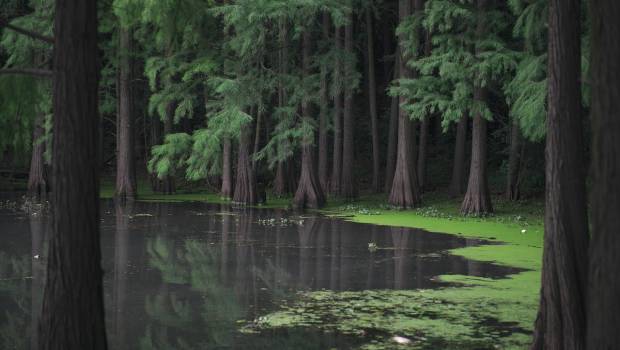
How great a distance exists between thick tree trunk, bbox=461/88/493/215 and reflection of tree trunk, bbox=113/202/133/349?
32.7 feet

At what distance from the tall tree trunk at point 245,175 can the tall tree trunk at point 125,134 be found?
501 centimetres

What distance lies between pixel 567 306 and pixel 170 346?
3.97 meters

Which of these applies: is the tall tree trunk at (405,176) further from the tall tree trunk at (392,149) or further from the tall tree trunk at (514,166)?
the tall tree trunk at (392,149)

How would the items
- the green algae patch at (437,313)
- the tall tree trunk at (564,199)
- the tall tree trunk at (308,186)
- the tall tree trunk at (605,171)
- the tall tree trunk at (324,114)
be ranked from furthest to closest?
the tall tree trunk at (324,114) → the tall tree trunk at (308,186) → the green algae patch at (437,313) → the tall tree trunk at (564,199) → the tall tree trunk at (605,171)

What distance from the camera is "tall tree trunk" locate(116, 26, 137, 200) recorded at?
3331 centimetres

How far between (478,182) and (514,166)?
2656mm

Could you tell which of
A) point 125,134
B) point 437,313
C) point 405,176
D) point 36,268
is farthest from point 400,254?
point 125,134

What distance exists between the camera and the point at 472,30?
2489 centimetres

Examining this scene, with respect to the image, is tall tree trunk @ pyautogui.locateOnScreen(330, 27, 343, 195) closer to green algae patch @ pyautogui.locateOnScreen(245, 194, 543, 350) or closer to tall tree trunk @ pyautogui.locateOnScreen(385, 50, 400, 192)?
tall tree trunk @ pyautogui.locateOnScreen(385, 50, 400, 192)

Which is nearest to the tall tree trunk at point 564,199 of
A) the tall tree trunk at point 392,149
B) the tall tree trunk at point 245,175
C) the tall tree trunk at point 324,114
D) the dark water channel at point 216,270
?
the dark water channel at point 216,270

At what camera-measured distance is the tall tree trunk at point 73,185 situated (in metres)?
6.62

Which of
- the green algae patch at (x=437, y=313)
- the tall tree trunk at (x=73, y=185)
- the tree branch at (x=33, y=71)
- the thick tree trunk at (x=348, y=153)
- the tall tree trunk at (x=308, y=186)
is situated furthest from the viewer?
the thick tree trunk at (x=348, y=153)

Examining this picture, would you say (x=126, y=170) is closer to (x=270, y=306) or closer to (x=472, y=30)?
(x=472, y=30)

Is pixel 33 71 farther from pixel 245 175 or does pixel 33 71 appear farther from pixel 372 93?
pixel 372 93
